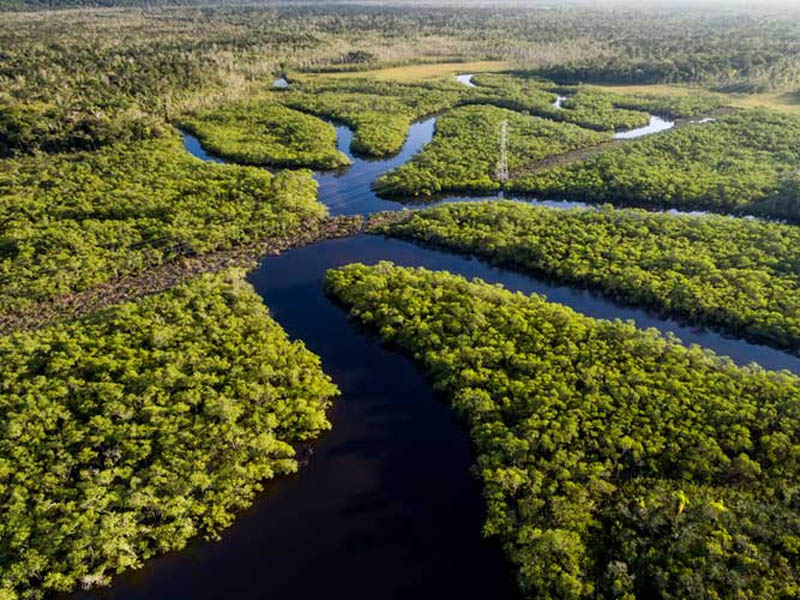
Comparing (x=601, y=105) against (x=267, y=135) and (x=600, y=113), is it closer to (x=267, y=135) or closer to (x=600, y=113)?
(x=600, y=113)

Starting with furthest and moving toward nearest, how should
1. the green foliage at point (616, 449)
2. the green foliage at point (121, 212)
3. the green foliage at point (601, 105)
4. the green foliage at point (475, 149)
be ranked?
the green foliage at point (601, 105) → the green foliage at point (475, 149) → the green foliage at point (121, 212) → the green foliage at point (616, 449)

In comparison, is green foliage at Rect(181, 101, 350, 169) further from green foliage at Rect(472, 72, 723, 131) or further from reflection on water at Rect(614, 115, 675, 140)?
reflection on water at Rect(614, 115, 675, 140)

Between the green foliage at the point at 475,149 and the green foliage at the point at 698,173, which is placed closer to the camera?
the green foliage at the point at 698,173

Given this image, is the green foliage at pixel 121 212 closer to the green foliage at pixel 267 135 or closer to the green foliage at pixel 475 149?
the green foliage at pixel 267 135

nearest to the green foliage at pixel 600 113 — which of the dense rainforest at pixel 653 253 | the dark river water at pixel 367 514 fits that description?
the dense rainforest at pixel 653 253

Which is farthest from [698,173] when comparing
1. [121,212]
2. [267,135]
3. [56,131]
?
[56,131]

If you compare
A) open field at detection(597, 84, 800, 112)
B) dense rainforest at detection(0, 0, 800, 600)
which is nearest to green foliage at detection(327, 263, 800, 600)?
dense rainforest at detection(0, 0, 800, 600)

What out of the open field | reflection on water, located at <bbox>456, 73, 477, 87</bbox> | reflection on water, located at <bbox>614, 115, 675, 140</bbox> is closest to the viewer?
reflection on water, located at <bbox>614, 115, 675, 140</bbox>
